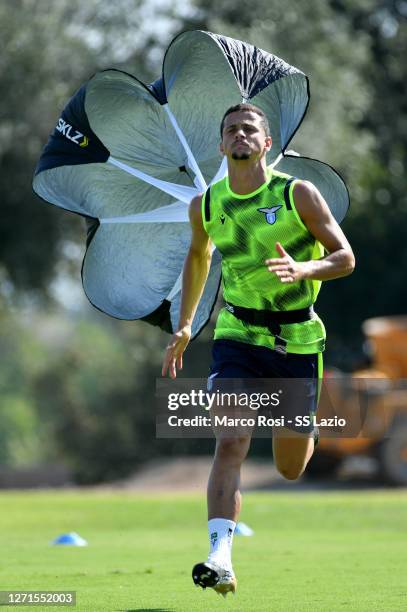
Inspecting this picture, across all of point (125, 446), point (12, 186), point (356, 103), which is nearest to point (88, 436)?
point (125, 446)

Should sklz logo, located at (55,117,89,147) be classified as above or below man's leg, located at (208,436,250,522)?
above

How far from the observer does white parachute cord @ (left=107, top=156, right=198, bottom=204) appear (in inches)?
388

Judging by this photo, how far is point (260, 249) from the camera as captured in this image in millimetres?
7359

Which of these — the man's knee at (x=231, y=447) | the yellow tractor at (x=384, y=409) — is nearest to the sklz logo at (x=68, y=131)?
the man's knee at (x=231, y=447)

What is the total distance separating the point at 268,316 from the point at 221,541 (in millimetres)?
1354

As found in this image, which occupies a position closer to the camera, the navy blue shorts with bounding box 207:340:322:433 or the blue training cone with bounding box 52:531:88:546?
the navy blue shorts with bounding box 207:340:322:433

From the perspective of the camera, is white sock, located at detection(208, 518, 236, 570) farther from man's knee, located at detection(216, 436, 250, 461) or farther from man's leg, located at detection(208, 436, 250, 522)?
man's knee, located at detection(216, 436, 250, 461)

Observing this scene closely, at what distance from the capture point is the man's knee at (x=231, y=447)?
7.18 meters

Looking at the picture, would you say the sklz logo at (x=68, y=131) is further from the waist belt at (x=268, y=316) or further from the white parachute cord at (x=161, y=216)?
the waist belt at (x=268, y=316)

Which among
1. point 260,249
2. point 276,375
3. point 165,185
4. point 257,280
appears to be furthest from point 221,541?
point 165,185

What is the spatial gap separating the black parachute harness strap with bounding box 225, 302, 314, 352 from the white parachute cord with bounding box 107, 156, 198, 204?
2420 mm

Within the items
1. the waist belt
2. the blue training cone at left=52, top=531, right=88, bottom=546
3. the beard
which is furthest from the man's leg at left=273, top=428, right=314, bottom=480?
the blue training cone at left=52, top=531, right=88, bottom=546

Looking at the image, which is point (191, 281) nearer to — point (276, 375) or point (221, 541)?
point (276, 375)

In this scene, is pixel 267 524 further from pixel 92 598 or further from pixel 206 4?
pixel 206 4
